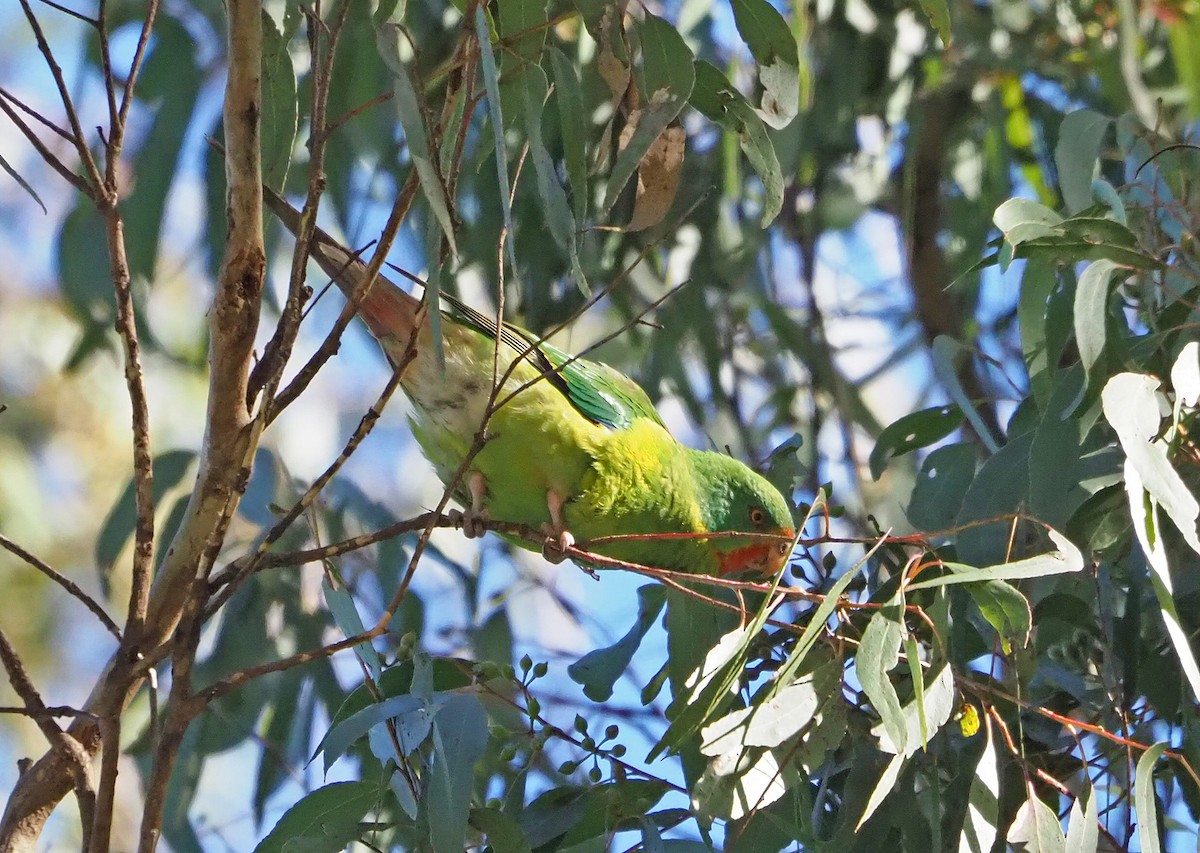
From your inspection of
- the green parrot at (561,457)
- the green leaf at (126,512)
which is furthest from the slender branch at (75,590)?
the green leaf at (126,512)

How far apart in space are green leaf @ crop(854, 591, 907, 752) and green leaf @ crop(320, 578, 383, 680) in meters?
0.87

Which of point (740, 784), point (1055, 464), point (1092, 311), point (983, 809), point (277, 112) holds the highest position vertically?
point (277, 112)

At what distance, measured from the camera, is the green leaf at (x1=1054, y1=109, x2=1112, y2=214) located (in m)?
2.77

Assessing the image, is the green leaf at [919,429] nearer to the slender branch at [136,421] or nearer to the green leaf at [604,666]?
the green leaf at [604,666]

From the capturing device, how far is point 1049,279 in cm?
252

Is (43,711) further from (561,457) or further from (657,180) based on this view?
(561,457)

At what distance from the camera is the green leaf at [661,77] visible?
1938 millimetres

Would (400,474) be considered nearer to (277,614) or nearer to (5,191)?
(277,614)

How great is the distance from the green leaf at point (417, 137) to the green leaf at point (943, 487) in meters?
1.49

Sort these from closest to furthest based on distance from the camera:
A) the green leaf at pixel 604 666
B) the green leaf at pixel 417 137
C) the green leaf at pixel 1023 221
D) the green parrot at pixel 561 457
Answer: the green leaf at pixel 417 137
the green leaf at pixel 1023 221
the green leaf at pixel 604 666
the green parrot at pixel 561 457

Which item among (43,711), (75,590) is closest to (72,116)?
(75,590)

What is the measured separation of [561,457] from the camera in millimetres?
2984

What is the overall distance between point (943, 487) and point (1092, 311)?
0.67 m

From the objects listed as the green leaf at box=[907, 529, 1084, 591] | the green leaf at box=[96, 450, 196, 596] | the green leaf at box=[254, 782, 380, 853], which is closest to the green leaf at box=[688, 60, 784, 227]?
the green leaf at box=[907, 529, 1084, 591]
